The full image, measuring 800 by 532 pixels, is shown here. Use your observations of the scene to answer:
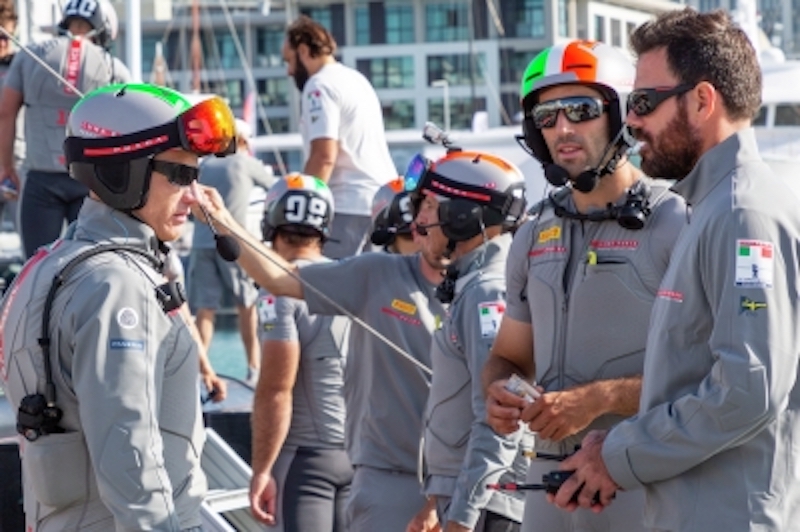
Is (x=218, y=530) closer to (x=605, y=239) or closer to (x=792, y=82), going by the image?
(x=605, y=239)

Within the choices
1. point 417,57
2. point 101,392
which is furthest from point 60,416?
point 417,57

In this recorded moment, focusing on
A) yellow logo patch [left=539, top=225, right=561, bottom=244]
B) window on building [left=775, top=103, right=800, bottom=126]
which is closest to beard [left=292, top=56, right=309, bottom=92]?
yellow logo patch [left=539, top=225, right=561, bottom=244]

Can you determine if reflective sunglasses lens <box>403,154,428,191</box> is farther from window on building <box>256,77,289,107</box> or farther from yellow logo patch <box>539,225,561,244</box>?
window on building <box>256,77,289,107</box>

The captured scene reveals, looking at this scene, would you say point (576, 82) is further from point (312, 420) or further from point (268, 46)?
point (268, 46)

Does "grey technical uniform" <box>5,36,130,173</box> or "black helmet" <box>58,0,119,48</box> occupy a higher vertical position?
"black helmet" <box>58,0,119,48</box>

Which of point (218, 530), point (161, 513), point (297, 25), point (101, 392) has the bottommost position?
point (218, 530)

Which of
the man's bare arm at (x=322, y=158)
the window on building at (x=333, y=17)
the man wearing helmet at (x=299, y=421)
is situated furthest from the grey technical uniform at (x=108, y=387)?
the window on building at (x=333, y=17)

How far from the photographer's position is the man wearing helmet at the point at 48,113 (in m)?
8.61

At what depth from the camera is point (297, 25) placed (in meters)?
9.49

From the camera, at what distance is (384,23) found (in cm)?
8281

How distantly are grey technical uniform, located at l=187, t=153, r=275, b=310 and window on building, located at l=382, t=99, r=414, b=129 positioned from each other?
6648 centimetres

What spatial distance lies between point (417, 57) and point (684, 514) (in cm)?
7743

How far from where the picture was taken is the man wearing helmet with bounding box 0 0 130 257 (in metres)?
8.61

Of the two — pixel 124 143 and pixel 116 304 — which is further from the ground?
pixel 124 143
